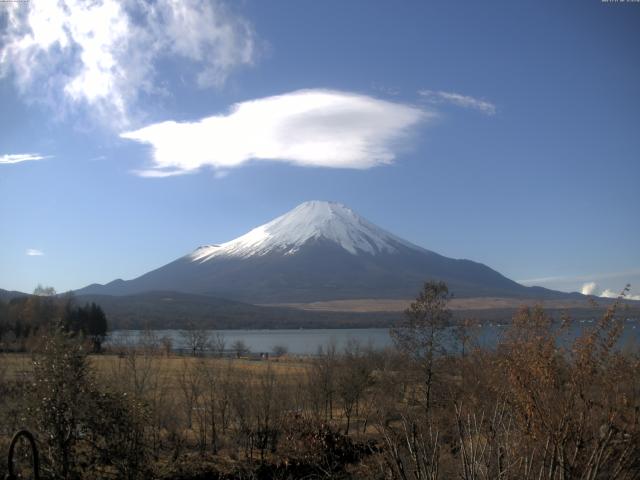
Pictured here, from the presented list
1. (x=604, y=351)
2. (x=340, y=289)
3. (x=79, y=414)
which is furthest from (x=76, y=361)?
(x=340, y=289)

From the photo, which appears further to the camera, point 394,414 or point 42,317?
point 42,317

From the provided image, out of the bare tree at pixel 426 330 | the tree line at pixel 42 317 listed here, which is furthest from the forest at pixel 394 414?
the tree line at pixel 42 317

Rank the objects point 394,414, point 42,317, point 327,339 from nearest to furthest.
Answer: point 394,414, point 42,317, point 327,339

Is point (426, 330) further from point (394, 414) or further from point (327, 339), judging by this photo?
point (327, 339)

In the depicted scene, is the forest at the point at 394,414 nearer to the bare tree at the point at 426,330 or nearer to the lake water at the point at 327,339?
the bare tree at the point at 426,330

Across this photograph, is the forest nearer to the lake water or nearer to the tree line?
the lake water

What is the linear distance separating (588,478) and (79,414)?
8115 mm

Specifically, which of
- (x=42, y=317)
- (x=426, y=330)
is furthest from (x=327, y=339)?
(x=426, y=330)

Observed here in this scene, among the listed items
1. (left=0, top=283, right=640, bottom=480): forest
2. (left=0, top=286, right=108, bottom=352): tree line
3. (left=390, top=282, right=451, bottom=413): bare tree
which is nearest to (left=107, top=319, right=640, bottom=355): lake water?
(left=0, top=283, right=640, bottom=480): forest

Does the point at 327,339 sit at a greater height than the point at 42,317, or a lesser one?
lesser

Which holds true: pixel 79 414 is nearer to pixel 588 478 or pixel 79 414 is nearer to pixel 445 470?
pixel 445 470

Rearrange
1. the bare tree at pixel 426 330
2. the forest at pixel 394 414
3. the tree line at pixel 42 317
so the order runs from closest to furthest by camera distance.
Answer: the forest at pixel 394 414 < the bare tree at pixel 426 330 < the tree line at pixel 42 317

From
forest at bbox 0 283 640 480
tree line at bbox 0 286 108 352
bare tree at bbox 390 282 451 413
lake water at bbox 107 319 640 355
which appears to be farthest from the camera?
tree line at bbox 0 286 108 352

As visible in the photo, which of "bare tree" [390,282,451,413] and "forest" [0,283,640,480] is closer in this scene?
"forest" [0,283,640,480]
